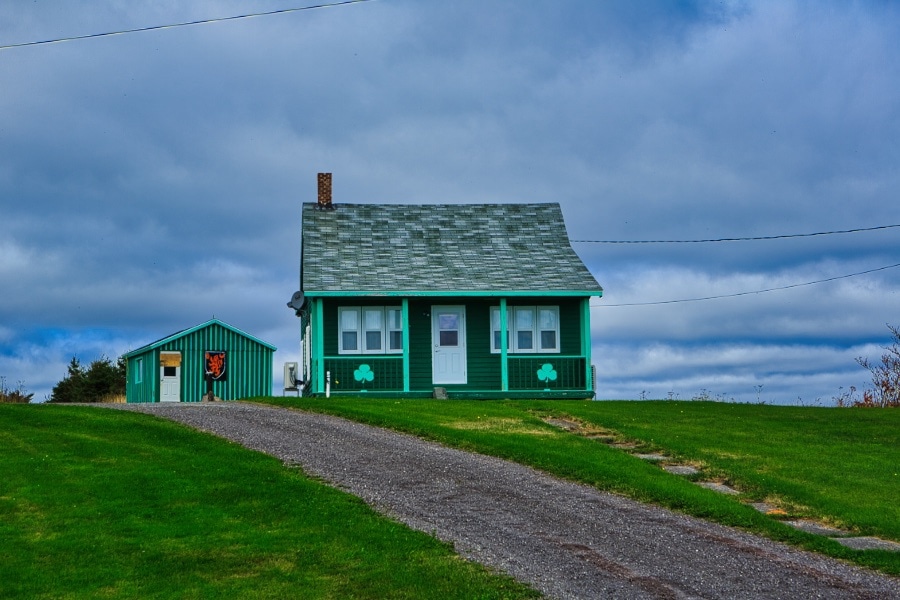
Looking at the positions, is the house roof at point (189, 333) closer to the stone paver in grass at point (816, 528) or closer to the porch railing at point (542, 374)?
the porch railing at point (542, 374)

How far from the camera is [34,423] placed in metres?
22.1

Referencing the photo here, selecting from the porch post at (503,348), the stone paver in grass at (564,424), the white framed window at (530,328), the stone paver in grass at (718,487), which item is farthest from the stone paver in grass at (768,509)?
the white framed window at (530,328)

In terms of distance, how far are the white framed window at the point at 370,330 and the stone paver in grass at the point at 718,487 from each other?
52.8ft

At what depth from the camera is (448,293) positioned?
103ft

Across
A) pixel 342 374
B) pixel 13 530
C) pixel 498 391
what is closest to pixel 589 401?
pixel 498 391

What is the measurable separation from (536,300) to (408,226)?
5489mm

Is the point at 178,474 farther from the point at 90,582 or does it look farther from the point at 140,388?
the point at 140,388

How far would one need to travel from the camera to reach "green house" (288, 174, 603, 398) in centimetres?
3159

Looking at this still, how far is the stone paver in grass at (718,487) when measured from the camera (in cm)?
1661

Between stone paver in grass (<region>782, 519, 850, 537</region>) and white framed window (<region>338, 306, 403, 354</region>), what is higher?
white framed window (<region>338, 306, 403, 354</region>)

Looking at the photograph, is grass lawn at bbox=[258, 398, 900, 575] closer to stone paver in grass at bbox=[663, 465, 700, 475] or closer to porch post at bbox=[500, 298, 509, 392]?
stone paver in grass at bbox=[663, 465, 700, 475]

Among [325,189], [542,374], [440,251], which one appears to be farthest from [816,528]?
[325,189]

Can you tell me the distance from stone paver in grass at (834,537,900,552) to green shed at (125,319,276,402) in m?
25.3

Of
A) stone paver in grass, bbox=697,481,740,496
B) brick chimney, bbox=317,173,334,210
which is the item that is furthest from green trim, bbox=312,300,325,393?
stone paver in grass, bbox=697,481,740,496
